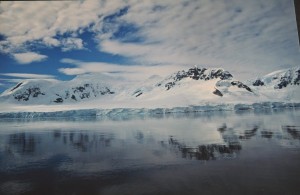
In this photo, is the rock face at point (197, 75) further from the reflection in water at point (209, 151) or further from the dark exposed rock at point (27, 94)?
the reflection in water at point (209, 151)

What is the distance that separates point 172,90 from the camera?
140 meters

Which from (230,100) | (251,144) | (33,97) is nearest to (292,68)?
(230,100)


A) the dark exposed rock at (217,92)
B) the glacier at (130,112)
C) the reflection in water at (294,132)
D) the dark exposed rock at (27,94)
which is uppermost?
the dark exposed rock at (27,94)

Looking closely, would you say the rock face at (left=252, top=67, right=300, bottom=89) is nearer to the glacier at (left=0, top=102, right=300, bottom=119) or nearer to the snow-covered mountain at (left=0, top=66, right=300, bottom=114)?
the snow-covered mountain at (left=0, top=66, right=300, bottom=114)

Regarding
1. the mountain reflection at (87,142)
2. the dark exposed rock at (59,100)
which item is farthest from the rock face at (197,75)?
the mountain reflection at (87,142)

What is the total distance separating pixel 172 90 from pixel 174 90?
132 cm

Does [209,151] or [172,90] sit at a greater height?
[172,90]

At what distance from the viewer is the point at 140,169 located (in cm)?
930

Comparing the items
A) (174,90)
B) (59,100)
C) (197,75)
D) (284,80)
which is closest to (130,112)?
(174,90)

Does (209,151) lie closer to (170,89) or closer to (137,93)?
(170,89)

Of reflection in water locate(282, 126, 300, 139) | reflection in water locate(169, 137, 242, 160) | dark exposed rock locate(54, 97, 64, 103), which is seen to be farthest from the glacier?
dark exposed rock locate(54, 97, 64, 103)

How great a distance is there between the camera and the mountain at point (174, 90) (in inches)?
4707

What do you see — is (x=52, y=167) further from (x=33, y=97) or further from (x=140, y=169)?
(x=33, y=97)

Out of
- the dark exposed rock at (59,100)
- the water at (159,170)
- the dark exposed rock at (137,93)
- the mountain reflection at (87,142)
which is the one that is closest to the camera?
the water at (159,170)
